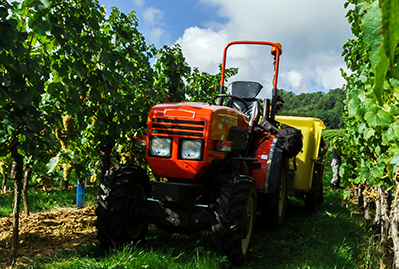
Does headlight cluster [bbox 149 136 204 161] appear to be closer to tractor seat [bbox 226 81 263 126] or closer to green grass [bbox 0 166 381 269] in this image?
green grass [bbox 0 166 381 269]

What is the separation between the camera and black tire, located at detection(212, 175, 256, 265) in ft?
10.4

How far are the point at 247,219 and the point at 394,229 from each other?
4.19ft

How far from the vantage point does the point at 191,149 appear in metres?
3.42

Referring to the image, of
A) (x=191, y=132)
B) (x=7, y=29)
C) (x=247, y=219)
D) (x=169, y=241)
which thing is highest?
(x=7, y=29)

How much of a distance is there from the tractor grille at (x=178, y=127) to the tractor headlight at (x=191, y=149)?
8 centimetres

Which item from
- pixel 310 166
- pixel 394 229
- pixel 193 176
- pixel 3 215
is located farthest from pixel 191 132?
pixel 3 215

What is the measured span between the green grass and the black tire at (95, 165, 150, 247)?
150mm

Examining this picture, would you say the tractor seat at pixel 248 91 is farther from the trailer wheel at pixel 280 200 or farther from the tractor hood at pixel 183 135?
the tractor hood at pixel 183 135

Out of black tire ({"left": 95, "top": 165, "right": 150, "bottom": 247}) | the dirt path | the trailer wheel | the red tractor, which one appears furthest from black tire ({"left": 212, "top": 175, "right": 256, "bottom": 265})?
the dirt path

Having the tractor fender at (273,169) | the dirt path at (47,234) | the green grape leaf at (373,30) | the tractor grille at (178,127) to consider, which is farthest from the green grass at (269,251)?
the green grape leaf at (373,30)

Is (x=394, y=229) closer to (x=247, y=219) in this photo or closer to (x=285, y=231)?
(x=247, y=219)

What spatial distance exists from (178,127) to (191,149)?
0.25m

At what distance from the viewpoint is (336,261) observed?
138 inches

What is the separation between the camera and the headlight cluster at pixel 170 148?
340 cm
